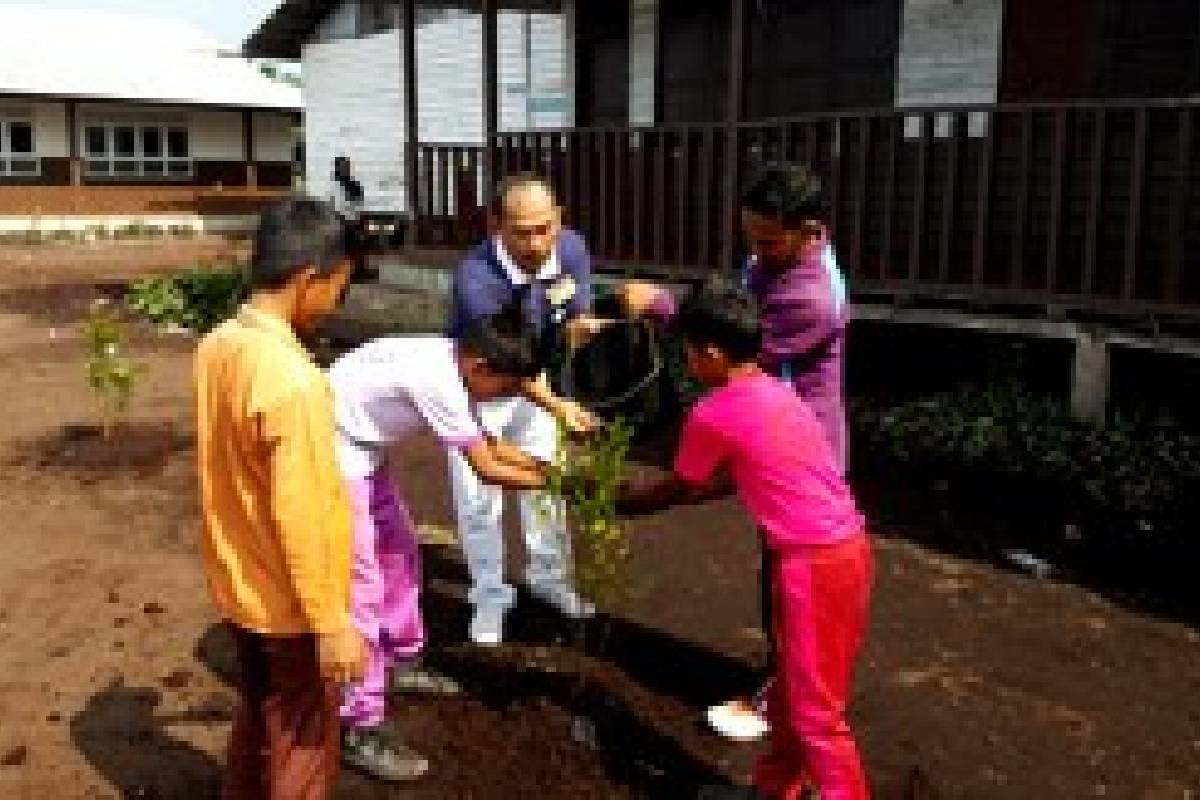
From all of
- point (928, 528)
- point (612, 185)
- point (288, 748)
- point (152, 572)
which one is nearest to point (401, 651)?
point (288, 748)

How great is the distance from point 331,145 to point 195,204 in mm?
13889

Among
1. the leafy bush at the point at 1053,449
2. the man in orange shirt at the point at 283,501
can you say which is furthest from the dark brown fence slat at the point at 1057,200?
the man in orange shirt at the point at 283,501

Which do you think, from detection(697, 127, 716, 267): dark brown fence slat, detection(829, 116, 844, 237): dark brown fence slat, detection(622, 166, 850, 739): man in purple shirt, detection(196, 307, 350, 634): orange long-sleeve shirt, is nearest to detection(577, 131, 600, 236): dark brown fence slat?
detection(697, 127, 716, 267): dark brown fence slat

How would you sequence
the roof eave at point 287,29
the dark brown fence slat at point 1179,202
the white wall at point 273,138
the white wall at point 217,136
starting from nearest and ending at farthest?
the dark brown fence slat at point 1179,202
the roof eave at point 287,29
the white wall at point 217,136
the white wall at point 273,138

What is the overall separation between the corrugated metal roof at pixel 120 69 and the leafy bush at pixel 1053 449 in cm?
2776

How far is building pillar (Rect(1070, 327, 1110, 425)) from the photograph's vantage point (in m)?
6.75

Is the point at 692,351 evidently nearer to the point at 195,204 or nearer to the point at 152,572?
the point at 152,572

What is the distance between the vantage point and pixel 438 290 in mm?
12711

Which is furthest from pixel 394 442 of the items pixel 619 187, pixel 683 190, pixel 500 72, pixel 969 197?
pixel 500 72

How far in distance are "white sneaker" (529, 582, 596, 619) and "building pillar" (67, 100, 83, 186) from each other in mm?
29690

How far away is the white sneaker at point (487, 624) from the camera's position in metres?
4.71

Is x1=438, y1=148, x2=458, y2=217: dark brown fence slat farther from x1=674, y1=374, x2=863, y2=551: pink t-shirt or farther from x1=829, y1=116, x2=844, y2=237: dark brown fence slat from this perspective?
x1=674, y1=374, x2=863, y2=551: pink t-shirt

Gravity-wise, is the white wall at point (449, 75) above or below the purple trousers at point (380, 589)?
above

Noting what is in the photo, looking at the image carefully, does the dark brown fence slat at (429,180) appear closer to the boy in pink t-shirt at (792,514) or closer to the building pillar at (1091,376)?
the building pillar at (1091,376)
